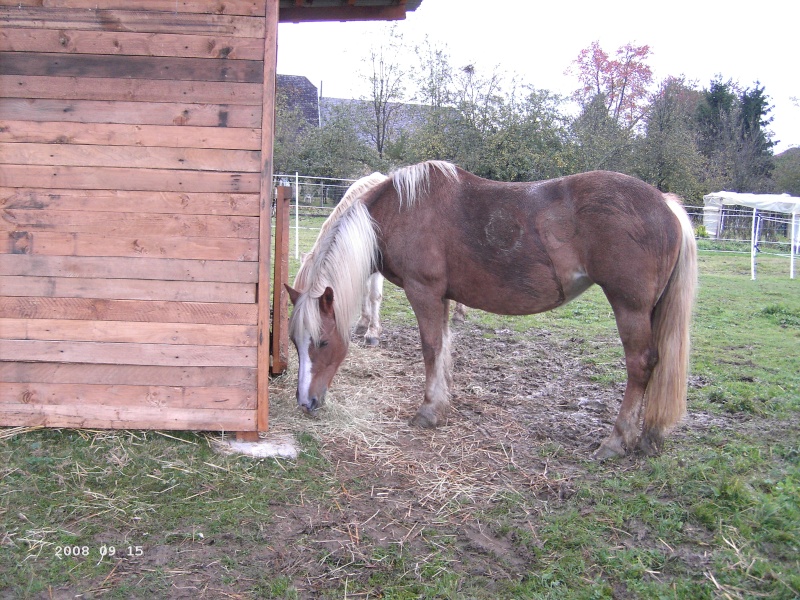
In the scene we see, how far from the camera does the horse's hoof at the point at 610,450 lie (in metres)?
3.61

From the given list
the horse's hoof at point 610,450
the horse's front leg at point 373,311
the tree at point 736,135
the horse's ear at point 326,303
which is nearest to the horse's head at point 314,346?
the horse's ear at point 326,303

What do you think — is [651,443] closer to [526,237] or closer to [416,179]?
[526,237]

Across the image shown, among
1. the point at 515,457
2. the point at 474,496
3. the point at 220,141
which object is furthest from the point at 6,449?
the point at 515,457

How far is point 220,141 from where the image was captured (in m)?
3.48

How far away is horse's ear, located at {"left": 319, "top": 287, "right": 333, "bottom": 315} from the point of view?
3917 millimetres

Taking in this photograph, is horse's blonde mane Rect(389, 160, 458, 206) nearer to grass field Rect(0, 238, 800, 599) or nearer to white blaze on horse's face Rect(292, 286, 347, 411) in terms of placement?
white blaze on horse's face Rect(292, 286, 347, 411)

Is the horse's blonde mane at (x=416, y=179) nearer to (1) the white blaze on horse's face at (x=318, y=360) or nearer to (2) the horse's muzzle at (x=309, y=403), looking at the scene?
(1) the white blaze on horse's face at (x=318, y=360)

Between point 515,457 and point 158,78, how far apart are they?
3306 mm

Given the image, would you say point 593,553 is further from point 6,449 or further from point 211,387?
point 6,449

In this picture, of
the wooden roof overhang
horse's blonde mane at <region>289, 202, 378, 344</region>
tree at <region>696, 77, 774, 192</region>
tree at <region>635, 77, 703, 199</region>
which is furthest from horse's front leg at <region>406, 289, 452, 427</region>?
tree at <region>696, 77, 774, 192</region>

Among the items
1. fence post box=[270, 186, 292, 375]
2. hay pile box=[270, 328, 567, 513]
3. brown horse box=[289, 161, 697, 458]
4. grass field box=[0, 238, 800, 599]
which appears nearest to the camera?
grass field box=[0, 238, 800, 599]

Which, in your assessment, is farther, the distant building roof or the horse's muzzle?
the distant building roof

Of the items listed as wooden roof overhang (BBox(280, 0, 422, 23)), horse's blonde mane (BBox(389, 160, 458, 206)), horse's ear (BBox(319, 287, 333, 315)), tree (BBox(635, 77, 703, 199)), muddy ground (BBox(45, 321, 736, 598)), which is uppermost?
tree (BBox(635, 77, 703, 199))

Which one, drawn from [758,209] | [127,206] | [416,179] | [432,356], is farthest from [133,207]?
[758,209]
